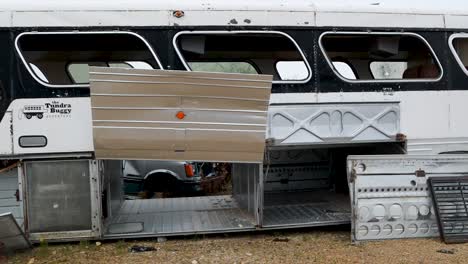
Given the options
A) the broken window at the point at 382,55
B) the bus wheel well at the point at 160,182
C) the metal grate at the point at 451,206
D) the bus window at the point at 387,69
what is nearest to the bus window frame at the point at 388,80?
the broken window at the point at 382,55

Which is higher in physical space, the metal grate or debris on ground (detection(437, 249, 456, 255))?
the metal grate

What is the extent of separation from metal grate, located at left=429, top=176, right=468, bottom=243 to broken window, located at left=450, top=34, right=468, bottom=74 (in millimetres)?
1432

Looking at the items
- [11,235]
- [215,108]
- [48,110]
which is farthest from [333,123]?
[11,235]

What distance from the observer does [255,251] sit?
→ 507cm

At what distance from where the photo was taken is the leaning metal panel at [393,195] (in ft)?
17.2

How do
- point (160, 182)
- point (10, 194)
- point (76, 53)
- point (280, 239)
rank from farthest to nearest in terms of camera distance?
point (160, 182)
point (76, 53)
point (280, 239)
point (10, 194)

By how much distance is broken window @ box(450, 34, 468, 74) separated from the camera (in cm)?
575

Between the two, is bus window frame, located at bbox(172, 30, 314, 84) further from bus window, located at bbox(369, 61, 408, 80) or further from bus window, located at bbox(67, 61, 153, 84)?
bus window, located at bbox(369, 61, 408, 80)

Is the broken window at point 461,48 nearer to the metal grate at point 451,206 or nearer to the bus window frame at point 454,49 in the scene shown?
the bus window frame at point 454,49

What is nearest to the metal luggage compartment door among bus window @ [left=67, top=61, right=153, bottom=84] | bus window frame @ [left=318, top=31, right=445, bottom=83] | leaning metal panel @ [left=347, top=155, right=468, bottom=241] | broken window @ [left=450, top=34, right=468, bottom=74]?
bus window frame @ [left=318, top=31, right=445, bottom=83]

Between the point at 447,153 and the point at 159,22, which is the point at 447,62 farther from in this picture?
the point at 159,22

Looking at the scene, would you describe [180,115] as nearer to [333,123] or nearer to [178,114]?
[178,114]

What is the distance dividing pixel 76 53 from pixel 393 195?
14.3 ft

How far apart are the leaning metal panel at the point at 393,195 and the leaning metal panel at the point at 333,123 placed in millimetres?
315
